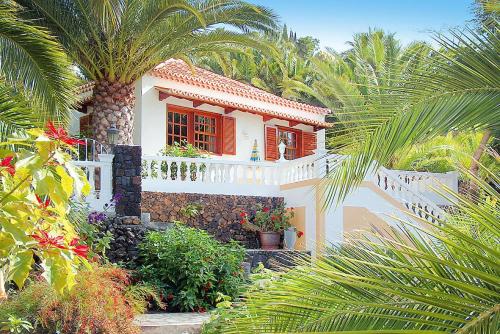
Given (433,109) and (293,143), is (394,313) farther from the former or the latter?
(293,143)

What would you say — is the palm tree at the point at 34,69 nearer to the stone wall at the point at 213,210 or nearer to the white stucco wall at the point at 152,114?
the stone wall at the point at 213,210

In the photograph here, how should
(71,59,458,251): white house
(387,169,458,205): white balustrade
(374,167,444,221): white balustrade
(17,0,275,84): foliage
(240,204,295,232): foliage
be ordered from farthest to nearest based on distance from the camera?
(387,169,458,205): white balustrade < (374,167,444,221): white balustrade < (240,204,295,232): foliage < (71,59,458,251): white house < (17,0,275,84): foliage

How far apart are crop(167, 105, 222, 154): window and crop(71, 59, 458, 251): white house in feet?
0.10

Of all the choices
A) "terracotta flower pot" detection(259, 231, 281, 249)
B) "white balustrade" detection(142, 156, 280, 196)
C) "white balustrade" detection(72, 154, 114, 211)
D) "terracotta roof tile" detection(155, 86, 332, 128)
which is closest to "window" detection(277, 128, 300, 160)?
"terracotta roof tile" detection(155, 86, 332, 128)

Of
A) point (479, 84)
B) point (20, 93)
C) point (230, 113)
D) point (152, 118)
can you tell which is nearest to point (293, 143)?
point (230, 113)

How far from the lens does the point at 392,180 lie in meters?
16.6

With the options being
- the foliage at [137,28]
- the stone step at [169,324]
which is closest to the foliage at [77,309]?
the stone step at [169,324]

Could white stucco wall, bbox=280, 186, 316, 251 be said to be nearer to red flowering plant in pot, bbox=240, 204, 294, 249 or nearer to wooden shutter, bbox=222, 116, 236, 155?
red flowering plant in pot, bbox=240, 204, 294, 249

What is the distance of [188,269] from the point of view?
1113cm

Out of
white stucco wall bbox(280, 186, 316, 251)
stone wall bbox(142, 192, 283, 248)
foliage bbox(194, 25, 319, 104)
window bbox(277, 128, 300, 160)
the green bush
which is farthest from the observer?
foliage bbox(194, 25, 319, 104)

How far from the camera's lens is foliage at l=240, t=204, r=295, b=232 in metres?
16.0

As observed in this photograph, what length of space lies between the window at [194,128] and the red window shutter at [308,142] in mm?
4033

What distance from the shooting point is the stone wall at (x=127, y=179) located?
13.4 metres

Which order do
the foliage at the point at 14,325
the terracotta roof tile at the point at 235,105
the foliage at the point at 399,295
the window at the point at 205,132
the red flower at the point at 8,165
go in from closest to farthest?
the foliage at the point at 399,295 < the red flower at the point at 8,165 < the foliage at the point at 14,325 < the terracotta roof tile at the point at 235,105 < the window at the point at 205,132
